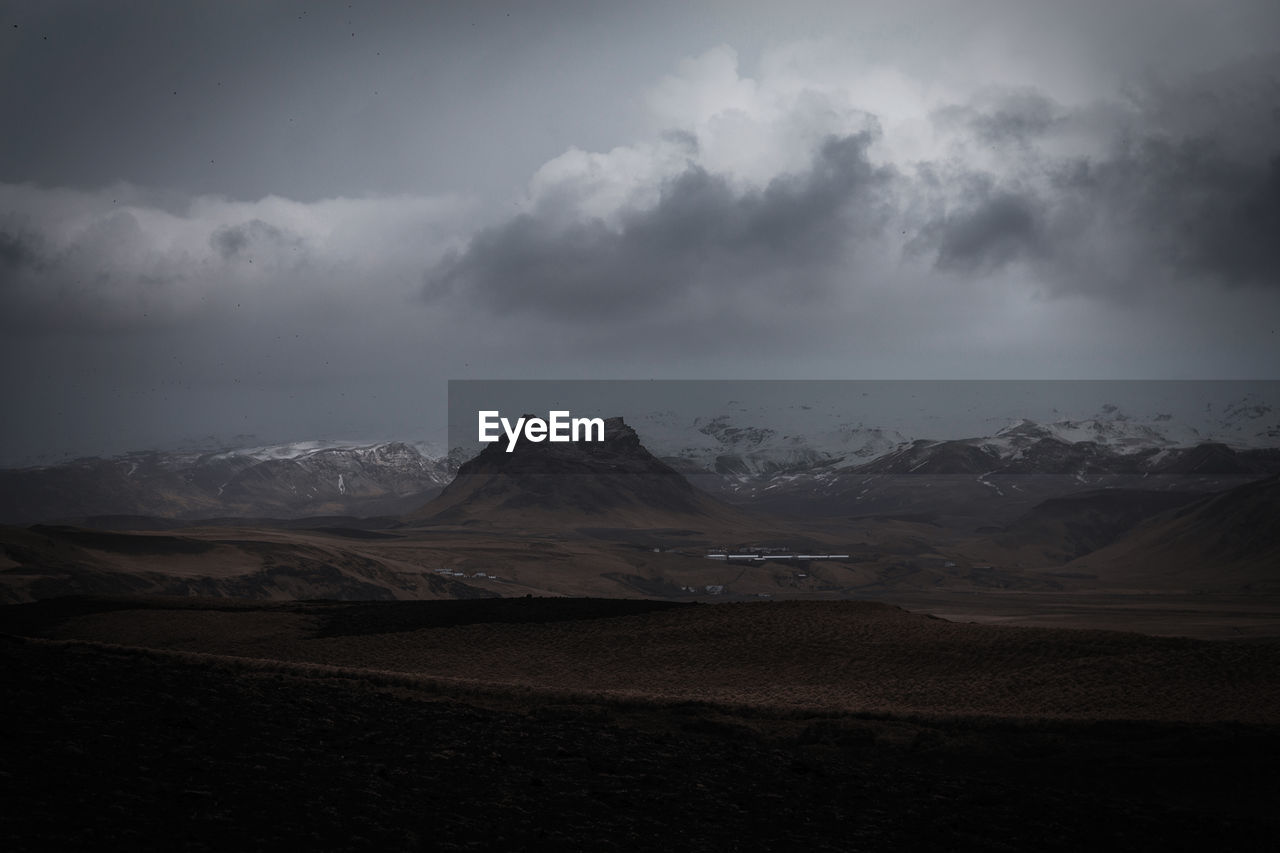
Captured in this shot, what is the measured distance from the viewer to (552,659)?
188 feet

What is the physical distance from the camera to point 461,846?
2192 centimetres

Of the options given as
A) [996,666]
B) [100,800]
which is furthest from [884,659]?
[100,800]

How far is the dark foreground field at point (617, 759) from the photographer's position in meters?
22.5

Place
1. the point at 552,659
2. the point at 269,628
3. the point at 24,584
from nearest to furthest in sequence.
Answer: the point at 552,659, the point at 269,628, the point at 24,584

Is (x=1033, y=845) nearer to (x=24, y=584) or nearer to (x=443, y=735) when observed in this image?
(x=443, y=735)

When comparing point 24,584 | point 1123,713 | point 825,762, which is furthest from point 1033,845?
point 24,584

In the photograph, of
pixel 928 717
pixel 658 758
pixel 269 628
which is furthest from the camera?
pixel 269 628

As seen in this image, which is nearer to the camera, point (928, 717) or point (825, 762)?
point (825, 762)

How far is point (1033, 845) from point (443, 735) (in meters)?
16.0

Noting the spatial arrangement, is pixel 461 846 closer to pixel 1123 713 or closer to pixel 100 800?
pixel 100 800

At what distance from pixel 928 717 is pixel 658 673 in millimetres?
17148

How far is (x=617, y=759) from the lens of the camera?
3117 centimetres

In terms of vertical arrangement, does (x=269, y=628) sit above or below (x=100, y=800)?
below

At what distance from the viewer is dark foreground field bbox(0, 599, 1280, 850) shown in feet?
73.9
